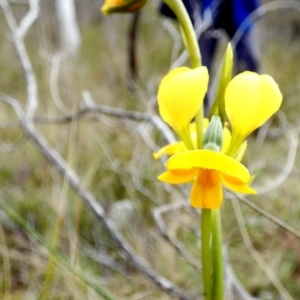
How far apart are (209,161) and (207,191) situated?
0.13ft

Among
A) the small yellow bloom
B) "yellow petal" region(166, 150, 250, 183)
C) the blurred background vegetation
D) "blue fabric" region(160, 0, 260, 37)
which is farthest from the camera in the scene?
"blue fabric" region(160, 0, 260, 37)

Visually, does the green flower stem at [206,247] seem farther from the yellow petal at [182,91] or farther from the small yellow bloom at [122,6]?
the small yellow bloom at [122,6]

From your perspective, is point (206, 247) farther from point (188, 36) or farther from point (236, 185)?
point (188, 36)

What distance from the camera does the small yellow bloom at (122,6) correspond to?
470mm

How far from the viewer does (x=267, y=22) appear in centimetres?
386

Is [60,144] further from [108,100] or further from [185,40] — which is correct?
[185,40]

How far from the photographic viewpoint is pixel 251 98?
357 millimetres

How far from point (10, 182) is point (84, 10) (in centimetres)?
405

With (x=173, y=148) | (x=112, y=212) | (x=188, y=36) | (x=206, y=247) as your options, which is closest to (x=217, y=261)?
(x=206, y=247)

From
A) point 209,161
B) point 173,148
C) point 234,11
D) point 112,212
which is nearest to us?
point 209,161

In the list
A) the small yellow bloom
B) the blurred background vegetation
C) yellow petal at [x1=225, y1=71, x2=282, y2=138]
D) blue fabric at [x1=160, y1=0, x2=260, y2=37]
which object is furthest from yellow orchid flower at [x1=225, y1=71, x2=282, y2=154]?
blue fabric at [x1=160, y1=0, x2=260, y2=37]

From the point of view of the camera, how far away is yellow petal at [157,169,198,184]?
0.38m

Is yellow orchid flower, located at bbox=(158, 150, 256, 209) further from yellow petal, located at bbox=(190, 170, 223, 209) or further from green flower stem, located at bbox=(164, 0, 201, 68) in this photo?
green flower stem, located at bbox=(164, 0, 201, 68)

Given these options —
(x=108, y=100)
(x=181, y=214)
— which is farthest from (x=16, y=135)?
(x=181, y=214)
